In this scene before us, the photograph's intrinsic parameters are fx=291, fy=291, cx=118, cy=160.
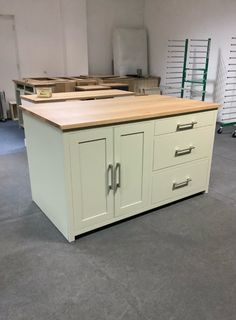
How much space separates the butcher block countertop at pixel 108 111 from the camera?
1816 millimetres

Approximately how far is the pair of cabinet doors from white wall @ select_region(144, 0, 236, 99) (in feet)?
13.3

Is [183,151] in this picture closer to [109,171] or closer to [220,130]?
[109,171]

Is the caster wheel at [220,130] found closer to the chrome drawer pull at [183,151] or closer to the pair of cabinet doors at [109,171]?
the chrome drawer pull at [183,151]

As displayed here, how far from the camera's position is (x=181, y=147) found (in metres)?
2.33

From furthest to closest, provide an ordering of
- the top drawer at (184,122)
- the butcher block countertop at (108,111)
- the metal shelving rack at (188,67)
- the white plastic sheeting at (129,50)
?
the white plastic sheeting at (129,50)
the metal shelving rack at (188,67)
the top drawer at (184,122)
the butcher block countertop at (108,111)

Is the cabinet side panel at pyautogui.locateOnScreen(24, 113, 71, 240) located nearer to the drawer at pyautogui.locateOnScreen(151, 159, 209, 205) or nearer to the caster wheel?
the drawer at pyautogui.locateOnScreen(151, 159, 209, 205)

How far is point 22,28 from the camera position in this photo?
18.6 feet

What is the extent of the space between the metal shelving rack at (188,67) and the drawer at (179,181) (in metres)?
3.27

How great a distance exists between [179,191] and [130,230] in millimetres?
606

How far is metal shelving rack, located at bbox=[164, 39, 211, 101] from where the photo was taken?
5.64 meters

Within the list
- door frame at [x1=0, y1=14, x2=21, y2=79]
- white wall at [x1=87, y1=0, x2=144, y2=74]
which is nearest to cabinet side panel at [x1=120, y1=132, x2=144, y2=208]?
door frame at [x1=0, y1=14, x2=21, y2=79]

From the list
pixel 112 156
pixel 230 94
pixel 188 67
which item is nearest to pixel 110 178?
pixel 112 156

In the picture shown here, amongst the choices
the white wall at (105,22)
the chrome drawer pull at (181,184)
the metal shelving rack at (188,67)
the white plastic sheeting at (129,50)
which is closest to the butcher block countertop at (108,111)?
the chrome drawer pull at (181,184)

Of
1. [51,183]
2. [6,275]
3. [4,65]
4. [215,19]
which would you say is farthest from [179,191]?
[4,65]
